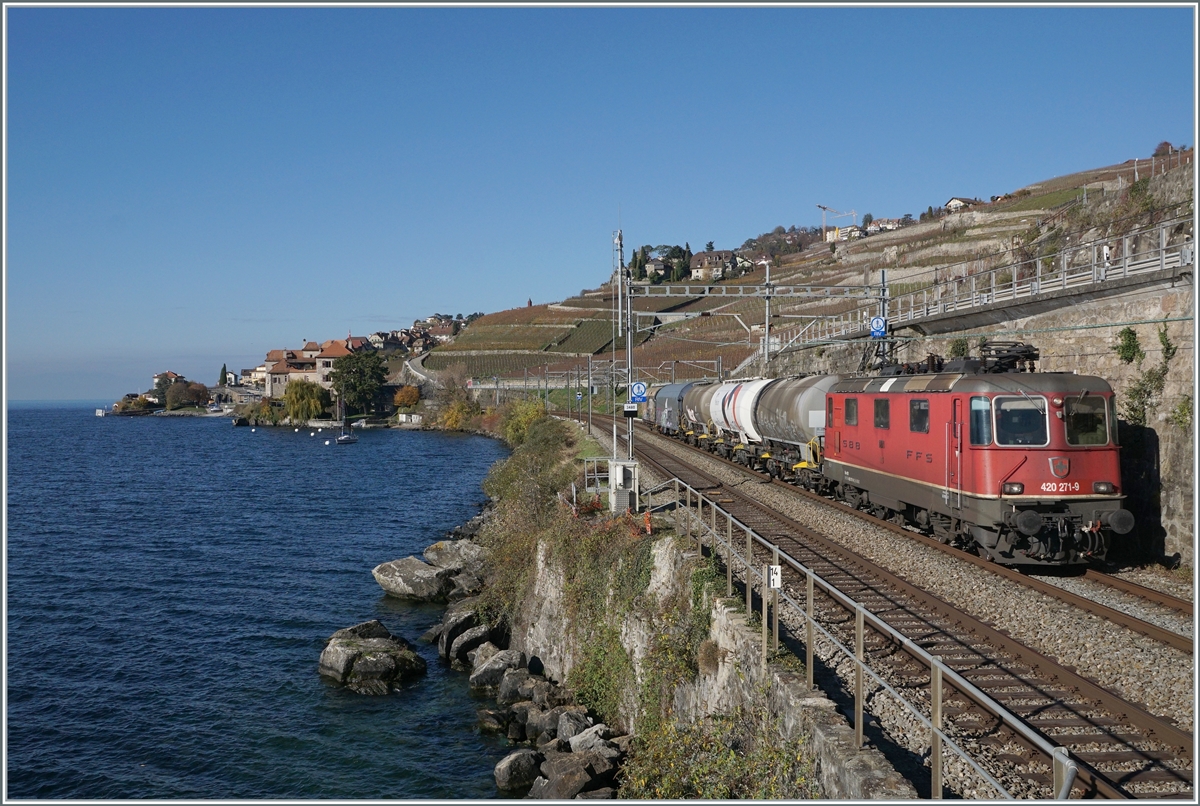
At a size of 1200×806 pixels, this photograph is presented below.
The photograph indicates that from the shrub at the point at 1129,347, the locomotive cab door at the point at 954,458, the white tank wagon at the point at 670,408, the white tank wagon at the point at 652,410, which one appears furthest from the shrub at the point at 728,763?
the white tank wagon at the point at 652,410

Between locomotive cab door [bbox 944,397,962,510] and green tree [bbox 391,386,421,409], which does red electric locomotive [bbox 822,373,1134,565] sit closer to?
locomotive cab door [bbox 944,397,962,510]

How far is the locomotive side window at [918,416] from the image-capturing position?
17.5 meters

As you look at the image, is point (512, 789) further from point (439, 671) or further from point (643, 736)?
point (439, 671)

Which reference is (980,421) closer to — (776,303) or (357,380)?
(776,303)

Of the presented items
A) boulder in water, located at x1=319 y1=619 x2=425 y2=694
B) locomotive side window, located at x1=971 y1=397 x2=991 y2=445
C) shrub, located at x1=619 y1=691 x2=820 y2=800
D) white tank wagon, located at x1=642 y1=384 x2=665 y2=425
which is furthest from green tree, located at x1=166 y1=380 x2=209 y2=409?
shrub, located at x1=619 y1=691 x2=820 y2=800

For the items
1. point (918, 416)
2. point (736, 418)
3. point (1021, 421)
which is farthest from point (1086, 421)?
point (736, 418)

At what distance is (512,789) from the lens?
49.5ft

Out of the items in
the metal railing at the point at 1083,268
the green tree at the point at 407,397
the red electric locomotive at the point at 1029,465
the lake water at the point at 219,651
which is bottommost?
the lake water at the point at 219,651

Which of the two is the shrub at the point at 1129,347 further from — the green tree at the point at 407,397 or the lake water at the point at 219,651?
the green tree at the point at 407,397

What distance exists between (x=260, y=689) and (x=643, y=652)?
427 inches

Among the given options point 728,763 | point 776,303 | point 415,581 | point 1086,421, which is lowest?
point 415,581

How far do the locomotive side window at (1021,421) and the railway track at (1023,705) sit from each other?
11.0 ft

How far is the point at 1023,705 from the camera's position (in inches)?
371

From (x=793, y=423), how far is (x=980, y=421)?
11.8 meters
